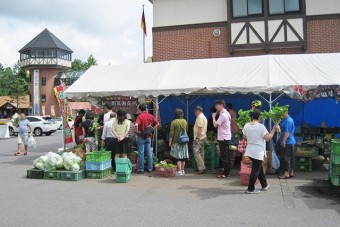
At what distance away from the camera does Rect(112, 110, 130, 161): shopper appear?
30.3 ft

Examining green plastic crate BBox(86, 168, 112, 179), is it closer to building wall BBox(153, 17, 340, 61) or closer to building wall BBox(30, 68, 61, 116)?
building wall BBox(153, 17, 340, 61)

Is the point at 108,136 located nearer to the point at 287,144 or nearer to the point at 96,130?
the point at 96,130

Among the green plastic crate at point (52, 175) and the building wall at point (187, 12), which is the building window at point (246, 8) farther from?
the green plastic crate at point (52, 175)

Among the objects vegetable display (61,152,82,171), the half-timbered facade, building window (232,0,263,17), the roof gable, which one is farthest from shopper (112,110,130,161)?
the roof gable

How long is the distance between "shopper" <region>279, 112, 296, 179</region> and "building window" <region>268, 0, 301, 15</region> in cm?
916

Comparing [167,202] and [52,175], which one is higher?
[52,175]

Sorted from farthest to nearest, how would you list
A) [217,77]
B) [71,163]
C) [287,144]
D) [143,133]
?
[217,77], [143,133], [71,163], [287,144]

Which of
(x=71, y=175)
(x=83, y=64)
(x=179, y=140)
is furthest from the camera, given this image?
(x=83, y=64)

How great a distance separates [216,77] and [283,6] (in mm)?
7771

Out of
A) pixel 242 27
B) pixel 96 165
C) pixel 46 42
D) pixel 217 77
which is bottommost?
pixel 96 165

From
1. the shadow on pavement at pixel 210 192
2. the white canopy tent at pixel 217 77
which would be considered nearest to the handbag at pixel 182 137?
the white canopy tent at pixel 217 77

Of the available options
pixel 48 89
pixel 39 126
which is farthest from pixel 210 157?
pixel 48 89

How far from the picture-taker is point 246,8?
16.5 metres

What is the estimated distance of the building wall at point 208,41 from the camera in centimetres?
1572
